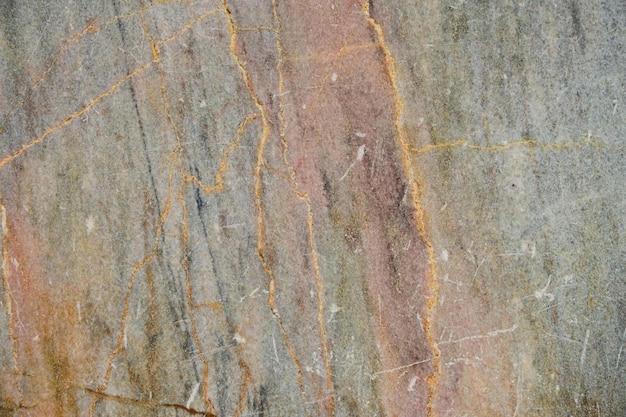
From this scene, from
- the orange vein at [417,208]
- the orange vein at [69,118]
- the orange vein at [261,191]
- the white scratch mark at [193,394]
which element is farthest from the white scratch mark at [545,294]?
the orange vein at [69,118]

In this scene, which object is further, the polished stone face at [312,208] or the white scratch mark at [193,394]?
the white scratch mark at [193,394]

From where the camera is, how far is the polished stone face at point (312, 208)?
2.28m

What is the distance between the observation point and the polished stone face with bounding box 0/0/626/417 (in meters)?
2.28

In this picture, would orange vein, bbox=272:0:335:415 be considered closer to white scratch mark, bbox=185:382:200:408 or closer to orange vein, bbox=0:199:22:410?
white scratch mark, bbox=185:382:200:408

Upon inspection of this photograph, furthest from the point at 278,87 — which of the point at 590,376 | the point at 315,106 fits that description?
the point at 590,376

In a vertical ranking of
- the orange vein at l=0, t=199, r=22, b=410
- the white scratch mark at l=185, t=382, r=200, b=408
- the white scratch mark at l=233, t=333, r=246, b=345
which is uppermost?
the orange vein at l=0, t=199, r=22, b=410

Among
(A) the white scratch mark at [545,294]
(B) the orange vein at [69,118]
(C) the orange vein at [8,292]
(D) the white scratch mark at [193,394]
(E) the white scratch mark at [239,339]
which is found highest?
(B) the orange vein at [69,118]

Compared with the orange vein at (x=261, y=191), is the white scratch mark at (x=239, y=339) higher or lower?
lower

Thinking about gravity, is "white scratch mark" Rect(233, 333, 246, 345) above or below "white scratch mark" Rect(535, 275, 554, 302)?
above

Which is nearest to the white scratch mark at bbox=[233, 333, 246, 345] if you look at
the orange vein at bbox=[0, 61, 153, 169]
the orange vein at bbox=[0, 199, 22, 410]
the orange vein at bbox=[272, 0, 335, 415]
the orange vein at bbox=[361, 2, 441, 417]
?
the orange vein at bbox=[272, 0, 335, 415]

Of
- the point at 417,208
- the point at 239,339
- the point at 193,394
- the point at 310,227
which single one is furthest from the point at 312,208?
the point at 193,394

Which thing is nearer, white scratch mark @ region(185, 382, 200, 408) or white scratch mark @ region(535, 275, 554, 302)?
white scratch mark @ region(535, 275, 554, 302)

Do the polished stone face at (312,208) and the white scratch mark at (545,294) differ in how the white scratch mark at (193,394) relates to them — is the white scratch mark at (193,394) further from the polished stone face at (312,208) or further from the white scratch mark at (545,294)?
the white scratch mark at (545,294)

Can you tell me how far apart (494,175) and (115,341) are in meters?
1.73
